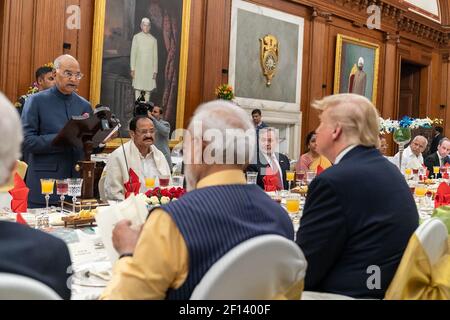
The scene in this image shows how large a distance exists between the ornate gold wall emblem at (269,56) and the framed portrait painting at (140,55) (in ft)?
5.87

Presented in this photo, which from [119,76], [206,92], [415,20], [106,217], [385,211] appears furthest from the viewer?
[415,20]

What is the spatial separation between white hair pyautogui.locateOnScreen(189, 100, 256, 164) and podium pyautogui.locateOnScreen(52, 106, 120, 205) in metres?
1.76

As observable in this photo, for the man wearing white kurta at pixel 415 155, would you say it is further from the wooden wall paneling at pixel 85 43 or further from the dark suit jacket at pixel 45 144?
the dark suit jacket at pixel 45 144

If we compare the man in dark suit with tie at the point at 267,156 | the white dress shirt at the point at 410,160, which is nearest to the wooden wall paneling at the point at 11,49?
the man in dark suit with tie at the point at 267,156

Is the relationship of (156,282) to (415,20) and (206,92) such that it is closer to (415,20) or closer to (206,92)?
(206,92)

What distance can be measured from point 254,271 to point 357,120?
1025 mm

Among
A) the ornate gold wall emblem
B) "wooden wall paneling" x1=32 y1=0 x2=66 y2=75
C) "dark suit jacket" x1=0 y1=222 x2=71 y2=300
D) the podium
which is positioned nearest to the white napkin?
"dark suit jacket" x1=0 y1=222 x2=71 y2=300

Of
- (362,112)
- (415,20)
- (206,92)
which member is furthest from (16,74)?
(415,20)

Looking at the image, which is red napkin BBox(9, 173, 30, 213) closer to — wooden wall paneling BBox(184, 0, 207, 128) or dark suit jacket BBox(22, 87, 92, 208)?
dark suit jacket BBox(22, 87, 92, 208)

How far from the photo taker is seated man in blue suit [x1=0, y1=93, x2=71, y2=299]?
0.98 m

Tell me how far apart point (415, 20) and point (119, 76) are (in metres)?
8.71

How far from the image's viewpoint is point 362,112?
198 centimetres

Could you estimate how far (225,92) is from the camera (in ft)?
25.9

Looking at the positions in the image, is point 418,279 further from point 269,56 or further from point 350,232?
point 269,56
